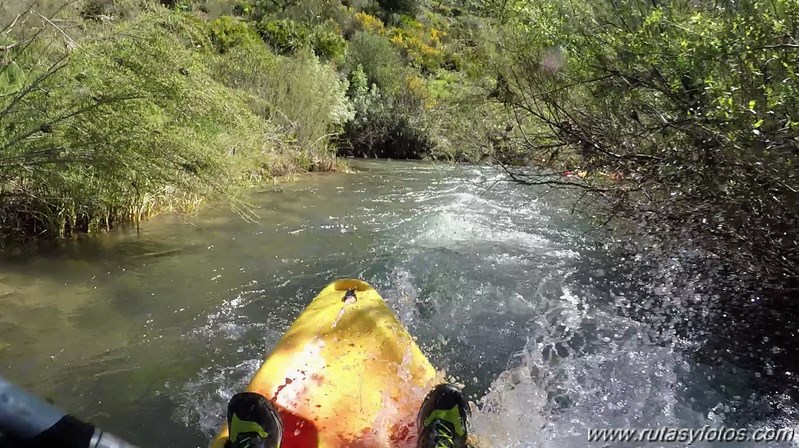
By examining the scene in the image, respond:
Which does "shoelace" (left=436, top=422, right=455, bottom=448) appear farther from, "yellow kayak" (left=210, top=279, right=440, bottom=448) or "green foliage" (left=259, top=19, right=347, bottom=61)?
"green foliage" (left=259, top=19, right=347, bottom=61)

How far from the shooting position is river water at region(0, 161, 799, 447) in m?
3.04

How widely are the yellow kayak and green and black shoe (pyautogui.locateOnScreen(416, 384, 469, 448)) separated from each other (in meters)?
0.13

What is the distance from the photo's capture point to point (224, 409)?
301cm

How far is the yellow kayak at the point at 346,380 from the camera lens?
2385 mm

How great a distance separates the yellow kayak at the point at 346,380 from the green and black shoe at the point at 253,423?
0.12m

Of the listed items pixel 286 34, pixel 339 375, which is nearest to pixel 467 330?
pixel 339 375

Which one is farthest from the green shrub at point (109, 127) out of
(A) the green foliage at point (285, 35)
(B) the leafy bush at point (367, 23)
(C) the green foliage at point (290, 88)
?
(B) the leafy bush at point (367, 23)

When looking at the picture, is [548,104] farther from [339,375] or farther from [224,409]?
[224,409]

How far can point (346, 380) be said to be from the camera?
8.90 ft

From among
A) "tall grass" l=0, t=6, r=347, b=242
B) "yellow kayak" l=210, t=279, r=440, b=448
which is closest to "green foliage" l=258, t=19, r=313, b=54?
"tall grass" l=0, t=6, r=347, b=242

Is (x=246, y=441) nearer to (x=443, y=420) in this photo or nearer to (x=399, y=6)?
(x=443, y=420)

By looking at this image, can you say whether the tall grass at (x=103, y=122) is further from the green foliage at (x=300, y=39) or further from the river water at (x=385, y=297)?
the green foliage at (x=300, y=39)

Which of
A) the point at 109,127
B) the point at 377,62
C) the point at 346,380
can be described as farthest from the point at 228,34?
the point at 346,380

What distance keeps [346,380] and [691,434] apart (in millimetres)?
1787
